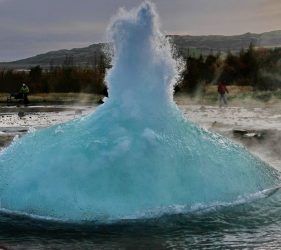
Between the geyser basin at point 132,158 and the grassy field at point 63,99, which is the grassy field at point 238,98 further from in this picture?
the geyser basin at point 132,158

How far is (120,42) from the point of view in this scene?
952 centimetres

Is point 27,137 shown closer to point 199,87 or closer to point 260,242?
point 260,242

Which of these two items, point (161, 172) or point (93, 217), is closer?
point (93, 217)

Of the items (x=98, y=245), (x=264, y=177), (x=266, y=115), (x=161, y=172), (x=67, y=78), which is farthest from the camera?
(x=67, y=78)

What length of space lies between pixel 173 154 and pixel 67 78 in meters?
39.5

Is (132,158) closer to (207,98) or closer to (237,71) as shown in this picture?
(207,98)

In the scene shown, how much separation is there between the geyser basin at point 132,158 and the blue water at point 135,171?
14mm

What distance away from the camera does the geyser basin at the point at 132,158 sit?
819cm

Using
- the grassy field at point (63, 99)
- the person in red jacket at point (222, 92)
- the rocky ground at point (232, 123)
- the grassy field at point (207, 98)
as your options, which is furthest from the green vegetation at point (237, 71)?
the rocky ground at point (232, 123)

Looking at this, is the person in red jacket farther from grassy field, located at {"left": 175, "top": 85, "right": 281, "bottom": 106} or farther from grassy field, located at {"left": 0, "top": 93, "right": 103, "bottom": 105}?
grassy field, located at {"left": 0, "top": 93, "right": 103, "bottom": 105}

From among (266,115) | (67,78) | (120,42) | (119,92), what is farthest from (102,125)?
(67,78)

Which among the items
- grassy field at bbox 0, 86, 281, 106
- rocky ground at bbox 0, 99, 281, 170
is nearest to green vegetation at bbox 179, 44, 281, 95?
grassy field at bbox 0, 86, 281, 106

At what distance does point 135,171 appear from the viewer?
27.7 feet

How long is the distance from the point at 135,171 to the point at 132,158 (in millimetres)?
206
